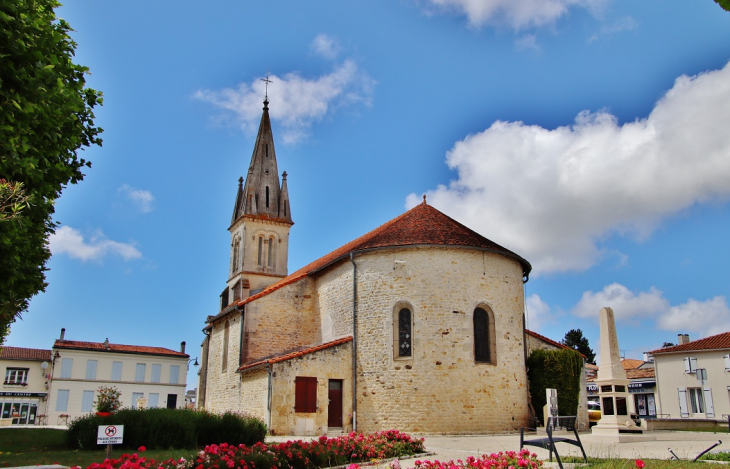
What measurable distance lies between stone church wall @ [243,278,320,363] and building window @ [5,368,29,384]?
88.0 feet

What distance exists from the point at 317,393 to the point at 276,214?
56.3 feet

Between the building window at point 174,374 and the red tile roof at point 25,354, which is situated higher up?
the red tile roof at point 25,354

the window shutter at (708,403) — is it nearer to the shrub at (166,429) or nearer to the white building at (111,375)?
the shrub at (166,429)

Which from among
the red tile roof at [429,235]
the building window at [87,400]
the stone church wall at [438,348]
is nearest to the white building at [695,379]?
the red tile roof at [429,235]

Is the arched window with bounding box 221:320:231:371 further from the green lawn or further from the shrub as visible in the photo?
the shrub

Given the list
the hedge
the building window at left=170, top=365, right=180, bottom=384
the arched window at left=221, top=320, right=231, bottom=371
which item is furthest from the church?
the building window at left=170, top=365, right=180, bottom=384

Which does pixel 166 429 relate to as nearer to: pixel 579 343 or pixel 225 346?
pixel 225 346

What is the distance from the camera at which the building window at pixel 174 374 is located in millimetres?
45781

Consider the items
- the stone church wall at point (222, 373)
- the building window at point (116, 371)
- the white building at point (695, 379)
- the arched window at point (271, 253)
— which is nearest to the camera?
the stone church wall at point (222, 373)

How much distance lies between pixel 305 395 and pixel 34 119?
13.2m

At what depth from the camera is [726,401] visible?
30281 mm

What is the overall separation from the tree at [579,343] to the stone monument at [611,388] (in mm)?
46367

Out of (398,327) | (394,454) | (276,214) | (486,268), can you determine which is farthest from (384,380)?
(276,214)

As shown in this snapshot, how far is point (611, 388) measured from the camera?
1431 cm
